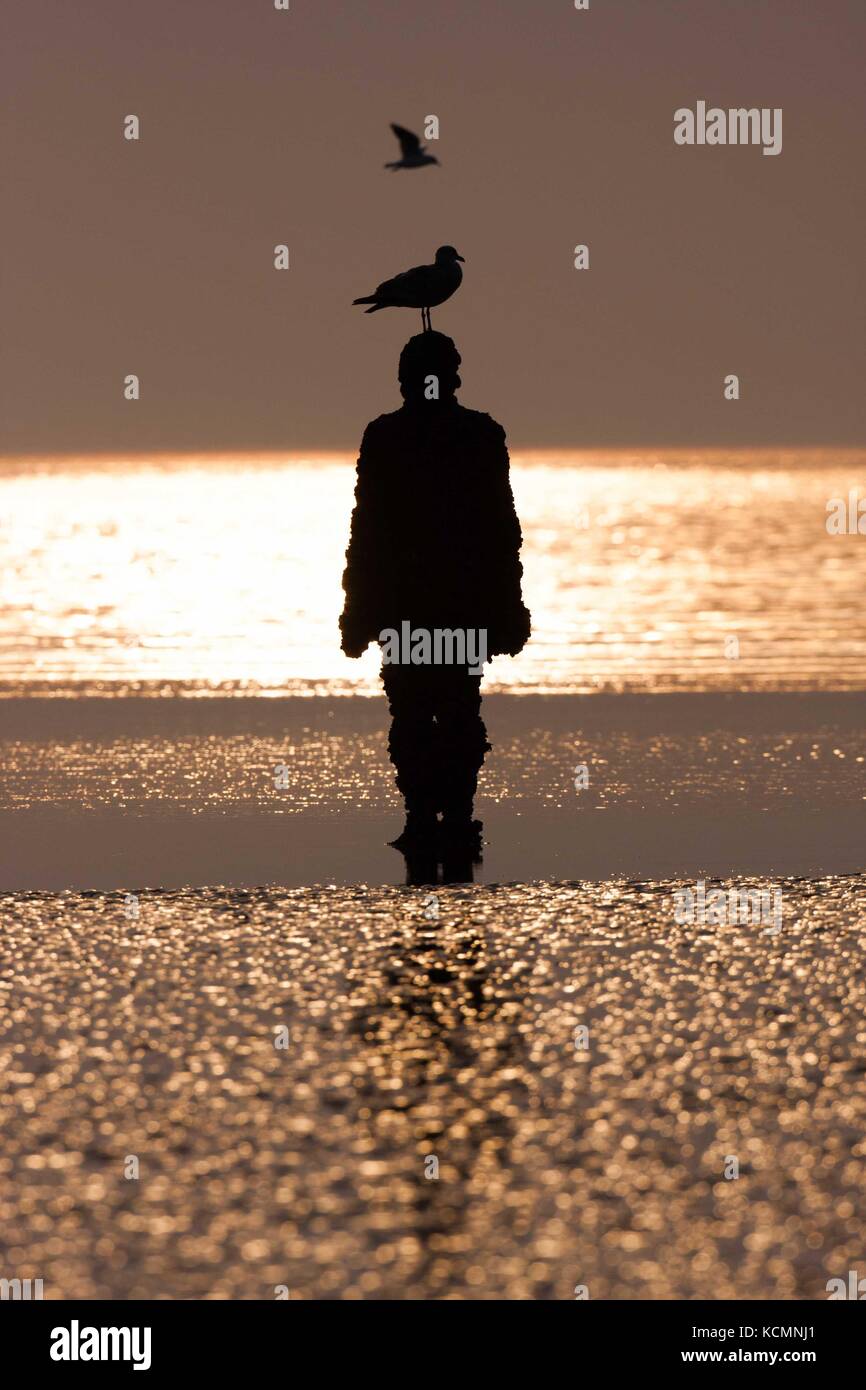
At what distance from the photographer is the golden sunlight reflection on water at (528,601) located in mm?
19250

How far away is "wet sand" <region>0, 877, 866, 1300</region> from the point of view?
5.63m

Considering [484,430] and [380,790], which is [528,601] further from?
[484,430]

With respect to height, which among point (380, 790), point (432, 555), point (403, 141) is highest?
point (403, 141)

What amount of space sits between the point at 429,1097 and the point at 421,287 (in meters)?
5.73

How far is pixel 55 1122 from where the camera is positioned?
6648 millimetres

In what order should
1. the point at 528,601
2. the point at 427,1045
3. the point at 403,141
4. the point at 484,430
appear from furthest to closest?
the point at 528,601 < the point at 403,141 < the point at 484,430 < the point at 427,1045

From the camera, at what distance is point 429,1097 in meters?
6.86

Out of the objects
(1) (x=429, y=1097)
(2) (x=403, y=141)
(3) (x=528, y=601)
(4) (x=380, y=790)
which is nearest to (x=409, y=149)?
(2) (x=403, y=141)

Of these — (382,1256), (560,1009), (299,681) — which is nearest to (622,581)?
(299,681)

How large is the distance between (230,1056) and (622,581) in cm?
2836

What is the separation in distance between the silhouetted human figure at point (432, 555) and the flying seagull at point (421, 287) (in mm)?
265

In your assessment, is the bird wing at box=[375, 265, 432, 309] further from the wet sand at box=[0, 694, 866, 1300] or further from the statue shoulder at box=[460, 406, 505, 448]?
the wet sand at box=[0, 694, 866, 1300]

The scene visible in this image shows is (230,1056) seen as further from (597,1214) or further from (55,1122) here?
(597,1214)

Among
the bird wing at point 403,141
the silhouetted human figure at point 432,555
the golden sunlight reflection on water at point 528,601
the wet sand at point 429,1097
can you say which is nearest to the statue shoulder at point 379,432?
the silhouetted human figure at point 432,555
